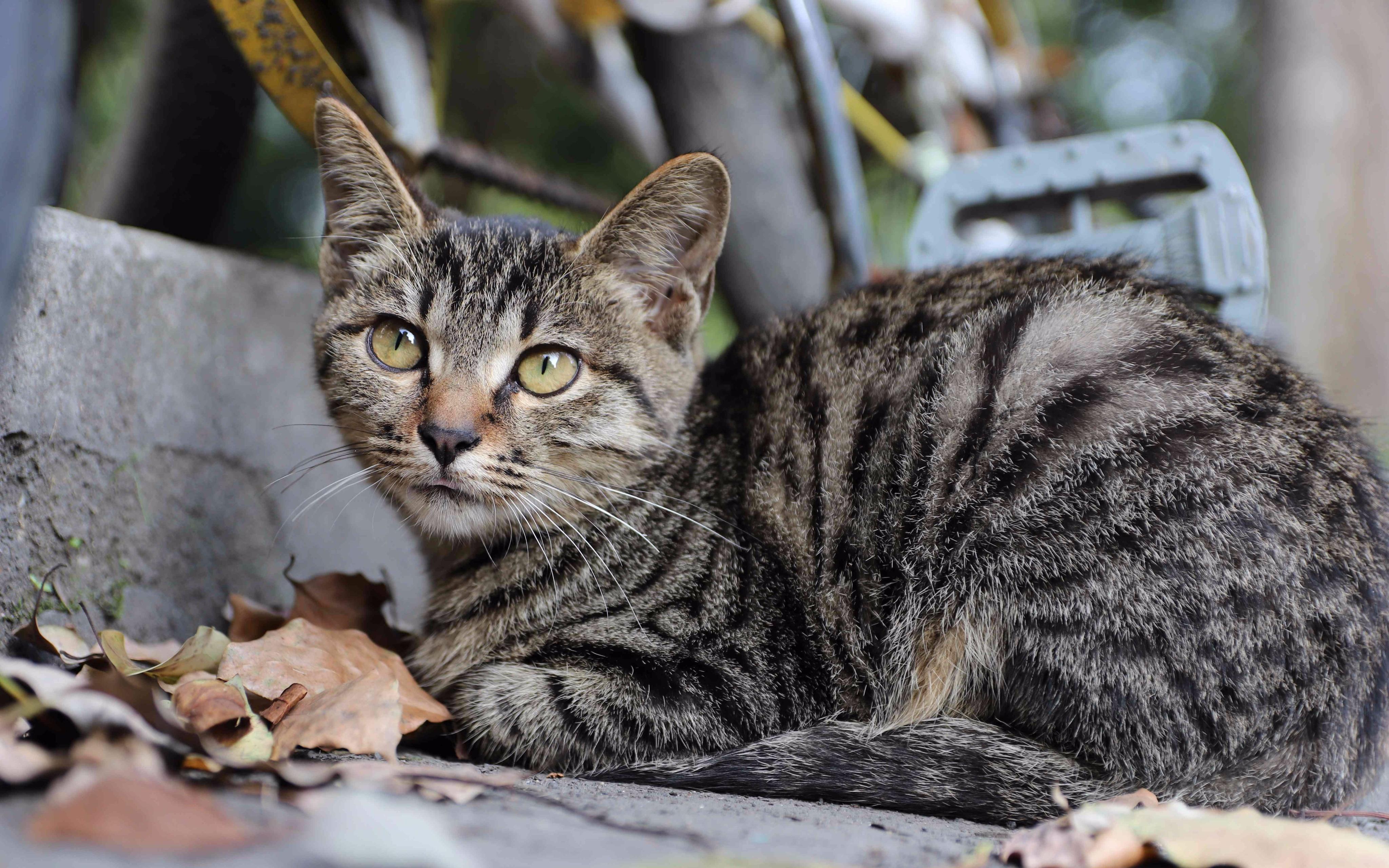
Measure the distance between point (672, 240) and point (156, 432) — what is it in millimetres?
1293

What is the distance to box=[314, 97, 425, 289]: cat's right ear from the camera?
2.09m

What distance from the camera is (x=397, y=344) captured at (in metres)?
2.07

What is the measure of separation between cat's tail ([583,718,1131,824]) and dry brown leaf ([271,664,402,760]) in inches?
17.5

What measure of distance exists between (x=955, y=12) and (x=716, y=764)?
4271 mm

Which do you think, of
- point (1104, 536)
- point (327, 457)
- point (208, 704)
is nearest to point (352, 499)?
point (327, 457)

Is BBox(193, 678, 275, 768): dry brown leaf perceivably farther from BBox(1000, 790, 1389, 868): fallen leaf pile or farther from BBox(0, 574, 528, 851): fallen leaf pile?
BBox(1000, 790, 1389, 868): fallen leaf pile

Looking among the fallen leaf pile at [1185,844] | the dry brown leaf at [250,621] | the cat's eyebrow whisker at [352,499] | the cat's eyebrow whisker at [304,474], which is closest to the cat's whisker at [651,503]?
the cat's eyebrow whisker at [352,499]

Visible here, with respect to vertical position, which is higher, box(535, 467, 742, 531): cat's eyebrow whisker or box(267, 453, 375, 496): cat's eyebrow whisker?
box(535, 467, 742, 531): cat's eyebrow whisker

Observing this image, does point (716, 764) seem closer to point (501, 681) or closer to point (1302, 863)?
point (501, 681)

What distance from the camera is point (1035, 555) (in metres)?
1.80

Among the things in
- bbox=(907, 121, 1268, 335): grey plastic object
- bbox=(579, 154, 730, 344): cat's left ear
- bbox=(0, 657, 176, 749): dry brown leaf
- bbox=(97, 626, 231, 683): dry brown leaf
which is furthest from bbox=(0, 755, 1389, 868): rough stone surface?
bbox=(907, 121, 1268, 335): grey plastic object

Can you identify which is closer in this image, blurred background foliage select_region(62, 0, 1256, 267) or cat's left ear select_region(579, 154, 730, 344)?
cat's left ear select_region(579, 154, 730, 344)

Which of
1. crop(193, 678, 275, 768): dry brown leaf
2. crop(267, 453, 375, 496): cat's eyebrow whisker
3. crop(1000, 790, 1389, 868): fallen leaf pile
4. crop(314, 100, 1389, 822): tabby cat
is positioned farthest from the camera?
crop(267, 453, 375, 496): cat's eyebrow whisker

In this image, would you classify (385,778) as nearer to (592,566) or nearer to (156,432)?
(592,566)
